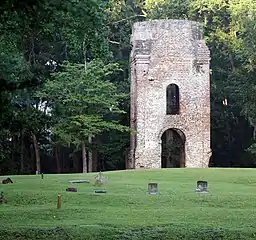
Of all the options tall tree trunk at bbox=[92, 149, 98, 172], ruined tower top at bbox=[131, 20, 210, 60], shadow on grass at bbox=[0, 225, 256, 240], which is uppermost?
ruined tower top at bbox=[131, 20, 210, 60]

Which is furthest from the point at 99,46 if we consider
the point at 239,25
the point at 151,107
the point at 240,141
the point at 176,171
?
the point at 240,141

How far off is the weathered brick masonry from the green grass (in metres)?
10.2

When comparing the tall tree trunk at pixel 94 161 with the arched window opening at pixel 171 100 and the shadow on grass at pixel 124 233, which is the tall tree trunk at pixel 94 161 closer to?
the arched window opening at pixel 171 100

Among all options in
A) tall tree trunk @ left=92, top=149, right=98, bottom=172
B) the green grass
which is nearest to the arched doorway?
tall tree trunk @ left=92, top=149, right=98, bottom=172

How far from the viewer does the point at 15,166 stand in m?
36.3

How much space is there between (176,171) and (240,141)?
15.4m

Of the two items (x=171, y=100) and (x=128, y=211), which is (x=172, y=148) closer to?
(x=171, y=100)

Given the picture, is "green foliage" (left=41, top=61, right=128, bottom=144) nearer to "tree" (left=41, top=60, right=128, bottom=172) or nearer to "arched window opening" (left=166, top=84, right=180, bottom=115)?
"tree" (left=41, top=60, right=128, bottom=172)

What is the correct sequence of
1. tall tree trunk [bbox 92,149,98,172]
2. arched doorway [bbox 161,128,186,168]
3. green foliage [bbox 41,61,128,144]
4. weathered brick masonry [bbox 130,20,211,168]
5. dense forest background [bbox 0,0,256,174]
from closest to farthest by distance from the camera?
green foliage [bbox 41,61,128,144]
dense forest background [bbox 0,0,256,174]
weathered brick masonry [bbox 130,20,211,168]
arched doorway [bbox 161,128,186,168]
tall tree trunk [bbox 92,149,98,172]

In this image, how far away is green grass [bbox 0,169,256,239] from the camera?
11.2 m

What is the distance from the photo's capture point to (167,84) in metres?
32.6

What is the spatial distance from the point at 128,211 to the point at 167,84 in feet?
61.8

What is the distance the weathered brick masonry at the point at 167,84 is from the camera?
32.4m

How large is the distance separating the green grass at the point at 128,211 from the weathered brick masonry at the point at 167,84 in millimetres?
10189
